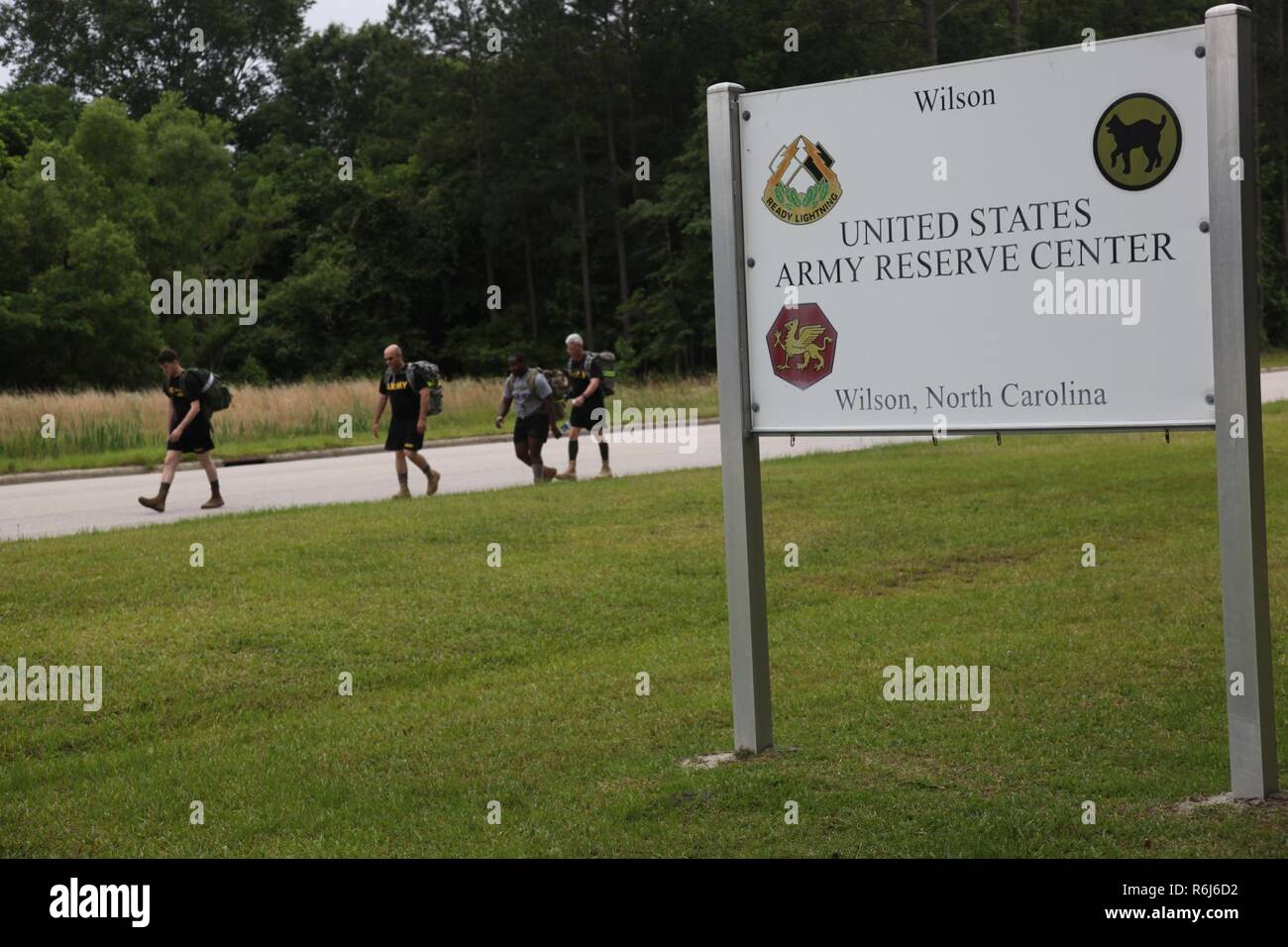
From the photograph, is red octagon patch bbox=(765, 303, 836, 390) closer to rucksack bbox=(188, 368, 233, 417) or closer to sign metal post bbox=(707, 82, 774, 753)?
sign metal post bbox=(707, 82, 774, 753)

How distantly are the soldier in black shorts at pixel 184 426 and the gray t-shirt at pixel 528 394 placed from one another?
12.2ft

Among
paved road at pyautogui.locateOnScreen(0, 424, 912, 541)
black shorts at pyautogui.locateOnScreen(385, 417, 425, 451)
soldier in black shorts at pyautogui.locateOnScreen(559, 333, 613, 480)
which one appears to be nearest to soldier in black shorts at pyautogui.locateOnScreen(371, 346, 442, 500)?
black shorts at pyautogui.locateOnScreen(385, 417, 425, 451)

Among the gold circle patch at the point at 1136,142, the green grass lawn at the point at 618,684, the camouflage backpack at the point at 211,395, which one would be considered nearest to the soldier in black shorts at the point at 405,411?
the camouflage backpack at the point at 211,395

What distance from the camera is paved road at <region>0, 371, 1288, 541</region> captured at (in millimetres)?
17578

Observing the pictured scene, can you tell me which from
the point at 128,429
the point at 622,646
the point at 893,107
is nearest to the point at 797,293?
the point at 893,107

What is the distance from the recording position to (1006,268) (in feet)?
19.7

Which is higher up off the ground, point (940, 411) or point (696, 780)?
point (940, 411)

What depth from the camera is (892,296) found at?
625cm

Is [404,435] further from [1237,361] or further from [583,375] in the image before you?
[1237,361]

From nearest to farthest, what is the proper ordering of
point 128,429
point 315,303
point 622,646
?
point 622,646
point 128,429
point 315,303

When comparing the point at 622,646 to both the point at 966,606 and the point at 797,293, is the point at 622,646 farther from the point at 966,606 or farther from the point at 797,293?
the point at 797,293

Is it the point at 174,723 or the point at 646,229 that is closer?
the point at 174,723

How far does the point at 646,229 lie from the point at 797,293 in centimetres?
6063

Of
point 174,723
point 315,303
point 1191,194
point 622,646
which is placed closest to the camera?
point 1191,194
